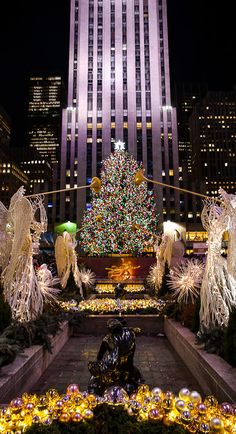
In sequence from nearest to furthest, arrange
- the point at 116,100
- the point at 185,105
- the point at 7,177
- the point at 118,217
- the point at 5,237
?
the point at 5,237
the point at 118,217
the point at 116,100
the point at 7,177
the point at 185,105

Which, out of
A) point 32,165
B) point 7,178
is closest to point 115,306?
point 7,178

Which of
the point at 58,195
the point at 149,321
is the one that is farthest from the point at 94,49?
the point at 149,321

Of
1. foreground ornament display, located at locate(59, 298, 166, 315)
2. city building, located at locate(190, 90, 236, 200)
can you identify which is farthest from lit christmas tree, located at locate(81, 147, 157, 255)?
city building, located at locate(190, 90, 236, 200)

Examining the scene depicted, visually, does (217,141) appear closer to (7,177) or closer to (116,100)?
(116,100)

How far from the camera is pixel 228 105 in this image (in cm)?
12656

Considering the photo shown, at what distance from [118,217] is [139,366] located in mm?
24016

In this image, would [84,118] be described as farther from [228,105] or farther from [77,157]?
[228,105]

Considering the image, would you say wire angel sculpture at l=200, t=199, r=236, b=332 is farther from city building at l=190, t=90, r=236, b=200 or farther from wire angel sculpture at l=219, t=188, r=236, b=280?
city building at l=190, t=90, r=236, b=200

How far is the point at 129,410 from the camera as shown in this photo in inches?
117

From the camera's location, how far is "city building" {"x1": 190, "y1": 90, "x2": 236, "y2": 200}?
411 feet

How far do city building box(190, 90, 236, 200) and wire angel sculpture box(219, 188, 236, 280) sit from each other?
406 feet

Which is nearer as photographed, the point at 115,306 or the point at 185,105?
the point at 115,306

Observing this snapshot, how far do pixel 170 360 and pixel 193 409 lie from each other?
407 centimetres

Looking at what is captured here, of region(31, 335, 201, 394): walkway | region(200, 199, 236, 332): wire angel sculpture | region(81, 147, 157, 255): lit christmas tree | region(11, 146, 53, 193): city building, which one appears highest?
region(11, 146, 53, 193): city building
